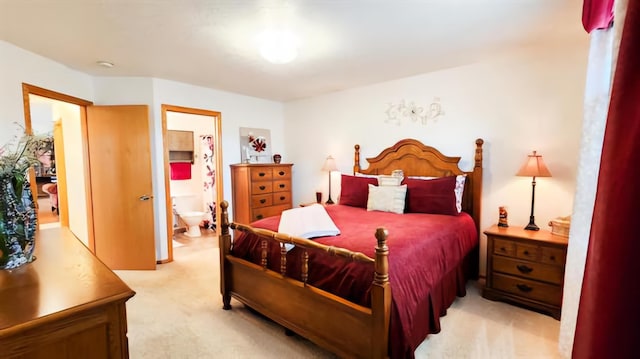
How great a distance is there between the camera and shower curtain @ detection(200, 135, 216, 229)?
543 cm

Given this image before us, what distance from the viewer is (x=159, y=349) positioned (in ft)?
6.84

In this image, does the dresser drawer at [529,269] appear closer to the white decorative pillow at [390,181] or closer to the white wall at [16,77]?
the white decorative pillow at [390,181]

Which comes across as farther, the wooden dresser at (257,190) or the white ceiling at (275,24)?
the wooden dresser at (257,190)

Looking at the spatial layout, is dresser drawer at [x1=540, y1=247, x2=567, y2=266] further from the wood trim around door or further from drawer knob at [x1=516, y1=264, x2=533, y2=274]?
the wood trim around door

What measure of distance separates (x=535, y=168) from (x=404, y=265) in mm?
1711

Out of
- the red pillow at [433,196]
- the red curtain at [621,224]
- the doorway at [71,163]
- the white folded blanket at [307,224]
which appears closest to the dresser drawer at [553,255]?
the red pillow at [433,196]

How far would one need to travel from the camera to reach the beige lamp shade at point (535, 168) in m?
2.58

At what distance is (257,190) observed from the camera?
433cm

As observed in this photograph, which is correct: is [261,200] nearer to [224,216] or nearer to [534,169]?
[224,216]

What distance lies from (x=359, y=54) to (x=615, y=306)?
2.73m

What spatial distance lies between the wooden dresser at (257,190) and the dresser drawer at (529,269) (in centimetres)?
301

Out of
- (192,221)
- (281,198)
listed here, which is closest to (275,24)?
(281,198)

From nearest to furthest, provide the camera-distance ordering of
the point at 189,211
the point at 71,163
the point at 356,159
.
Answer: the point at 71,163 → the point at 356,159 → the point at 189,211

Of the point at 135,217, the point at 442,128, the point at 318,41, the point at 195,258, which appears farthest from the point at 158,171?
the point at 442,128
